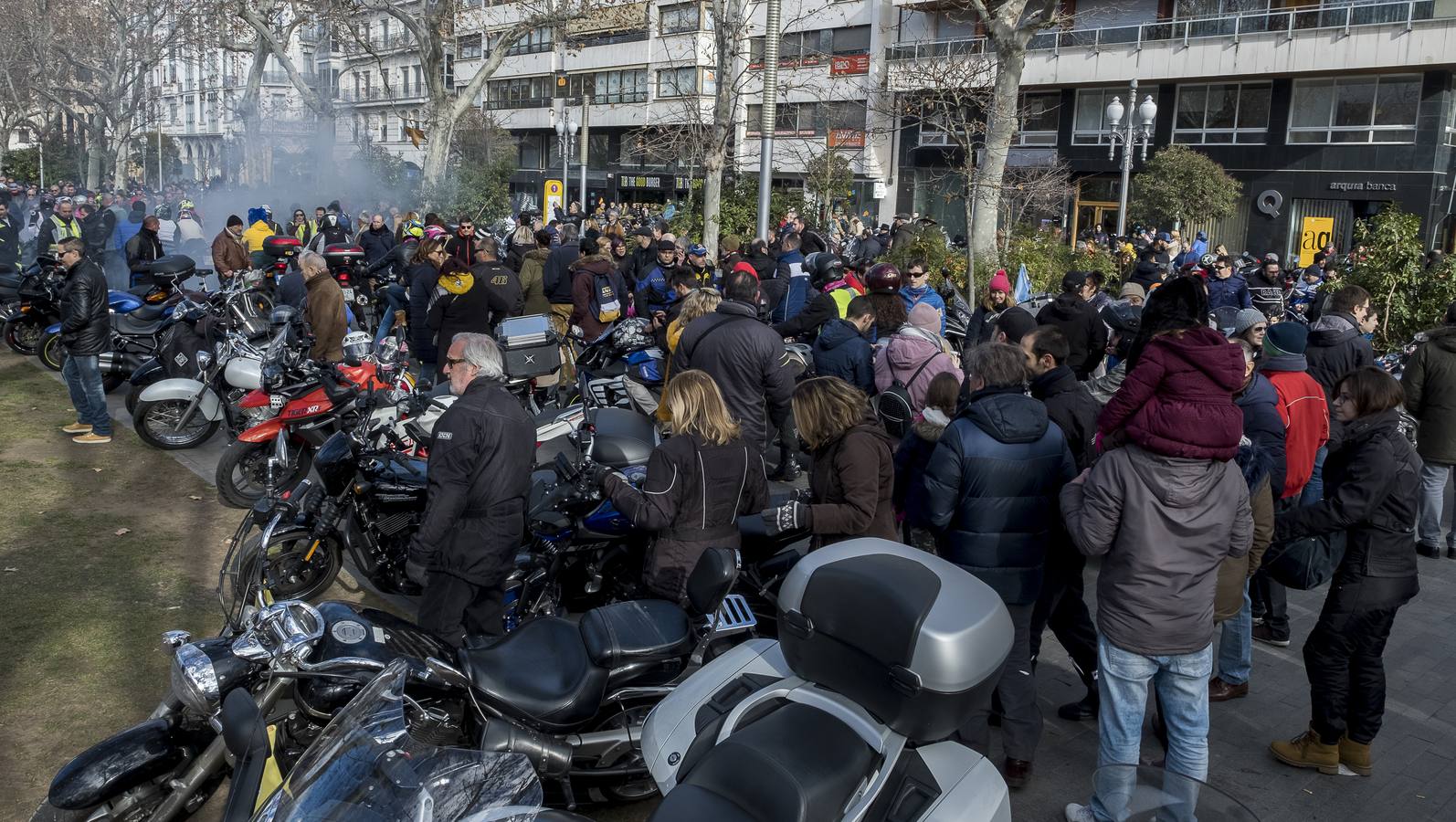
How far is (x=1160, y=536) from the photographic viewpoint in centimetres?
365

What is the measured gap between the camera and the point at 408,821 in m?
2.34

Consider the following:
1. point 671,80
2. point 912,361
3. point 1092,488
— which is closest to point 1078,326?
point 912,361

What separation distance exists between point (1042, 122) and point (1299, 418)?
3500 centimetres

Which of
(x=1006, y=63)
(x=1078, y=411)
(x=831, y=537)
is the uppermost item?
(x=1006, y=63)

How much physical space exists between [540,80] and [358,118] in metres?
12.5

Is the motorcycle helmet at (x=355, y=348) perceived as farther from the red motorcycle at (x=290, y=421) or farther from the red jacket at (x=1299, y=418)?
the red jacket at (x=1299, y=418)

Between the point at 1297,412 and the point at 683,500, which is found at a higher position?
the point at 1297,412

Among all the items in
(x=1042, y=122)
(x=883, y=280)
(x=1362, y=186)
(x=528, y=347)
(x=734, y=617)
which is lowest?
(x=734, y=617)

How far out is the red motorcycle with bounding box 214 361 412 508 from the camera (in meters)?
7.32

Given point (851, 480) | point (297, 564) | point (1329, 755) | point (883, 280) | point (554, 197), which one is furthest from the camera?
point (554, 197)

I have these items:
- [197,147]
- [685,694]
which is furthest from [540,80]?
[685,694]

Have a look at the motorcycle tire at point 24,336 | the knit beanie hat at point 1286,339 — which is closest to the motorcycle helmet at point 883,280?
the knit beanie hat at point 1286,339

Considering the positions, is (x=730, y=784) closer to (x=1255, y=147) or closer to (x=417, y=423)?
(x=417, y=423)

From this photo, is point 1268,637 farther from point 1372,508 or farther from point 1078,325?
point 1078,325
